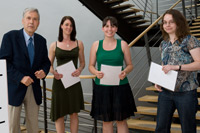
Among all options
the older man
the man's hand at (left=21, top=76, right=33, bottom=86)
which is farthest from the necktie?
the man's hand at (left=21, top=76, right=33, bottom=86)

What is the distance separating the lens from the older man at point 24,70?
179 centimetres

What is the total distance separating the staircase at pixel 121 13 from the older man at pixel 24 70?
8.50 ft

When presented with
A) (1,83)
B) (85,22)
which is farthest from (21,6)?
(1,83)

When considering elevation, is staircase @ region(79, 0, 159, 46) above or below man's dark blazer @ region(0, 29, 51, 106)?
above

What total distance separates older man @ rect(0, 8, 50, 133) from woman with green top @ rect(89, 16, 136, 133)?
0.52 metres

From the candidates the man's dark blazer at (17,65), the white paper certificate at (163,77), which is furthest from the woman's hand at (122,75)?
the man's dark blazer at (17,65)

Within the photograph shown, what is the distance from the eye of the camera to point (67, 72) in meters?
2.27

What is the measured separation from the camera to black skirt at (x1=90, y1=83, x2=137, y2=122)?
6.87 feet

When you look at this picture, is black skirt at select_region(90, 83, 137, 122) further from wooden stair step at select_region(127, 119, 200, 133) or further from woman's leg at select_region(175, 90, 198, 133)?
wooden stair step at select_region(127, 119, 200, 133)

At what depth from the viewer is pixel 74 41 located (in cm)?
240

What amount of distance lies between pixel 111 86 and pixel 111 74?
11 centimetres

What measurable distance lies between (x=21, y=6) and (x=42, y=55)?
377 cm

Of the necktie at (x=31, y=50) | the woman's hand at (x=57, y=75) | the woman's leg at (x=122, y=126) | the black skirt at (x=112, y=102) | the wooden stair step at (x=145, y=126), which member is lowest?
the wooden stair step at (x=145, y=126)

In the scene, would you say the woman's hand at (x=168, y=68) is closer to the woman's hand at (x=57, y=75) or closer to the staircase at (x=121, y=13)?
the woman's hand at (x=57, y=75)
